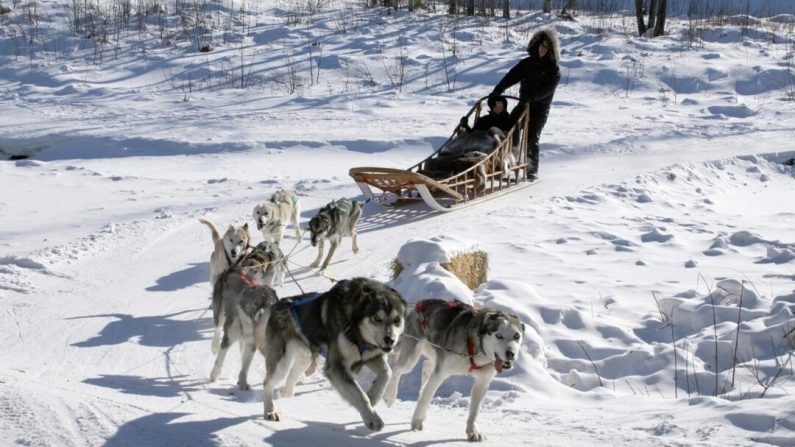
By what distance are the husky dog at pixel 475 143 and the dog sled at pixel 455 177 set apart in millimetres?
48

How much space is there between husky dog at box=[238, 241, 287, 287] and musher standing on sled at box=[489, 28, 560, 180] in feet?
15.3

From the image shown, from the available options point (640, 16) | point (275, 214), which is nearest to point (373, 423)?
point (275, 214)

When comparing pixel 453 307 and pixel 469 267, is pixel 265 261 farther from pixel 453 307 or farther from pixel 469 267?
pixel 453 307

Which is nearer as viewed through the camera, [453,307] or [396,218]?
[453,307]

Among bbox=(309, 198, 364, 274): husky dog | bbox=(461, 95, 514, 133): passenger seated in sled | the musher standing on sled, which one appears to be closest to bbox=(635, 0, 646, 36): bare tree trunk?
the musher standing on sled

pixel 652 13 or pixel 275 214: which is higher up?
pixel 652 13

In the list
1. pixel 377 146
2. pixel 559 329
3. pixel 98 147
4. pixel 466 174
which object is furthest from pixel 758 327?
pixel 98 147

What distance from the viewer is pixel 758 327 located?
5371mm

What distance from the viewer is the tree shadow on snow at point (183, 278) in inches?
258

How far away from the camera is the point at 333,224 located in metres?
7.10

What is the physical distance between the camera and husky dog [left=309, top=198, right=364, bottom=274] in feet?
22.9

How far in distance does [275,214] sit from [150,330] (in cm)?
183

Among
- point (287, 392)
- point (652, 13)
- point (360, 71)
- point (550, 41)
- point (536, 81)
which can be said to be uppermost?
point (652, 13)

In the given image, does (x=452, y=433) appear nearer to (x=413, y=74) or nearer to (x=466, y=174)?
(x=466, y=174)
